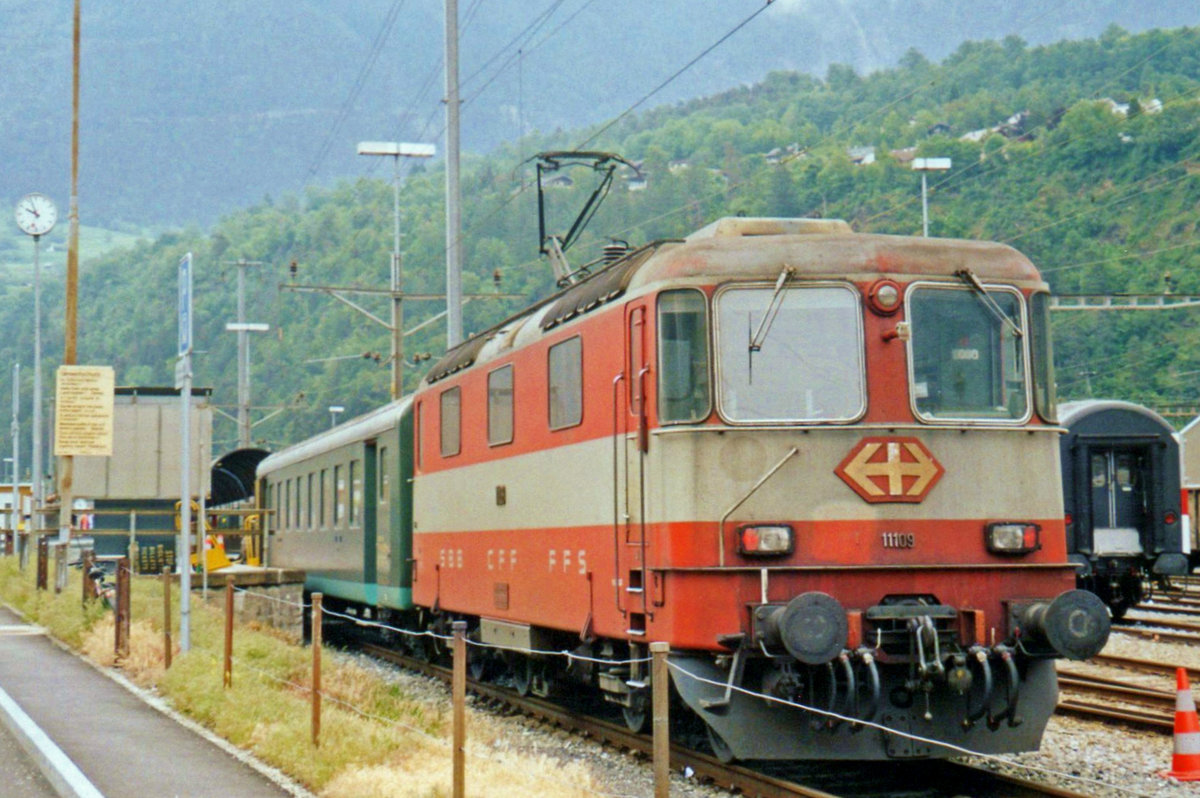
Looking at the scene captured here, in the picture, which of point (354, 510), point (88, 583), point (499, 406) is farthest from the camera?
point (88, 583)

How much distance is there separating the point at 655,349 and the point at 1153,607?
18.0 metres

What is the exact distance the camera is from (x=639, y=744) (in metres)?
11.3

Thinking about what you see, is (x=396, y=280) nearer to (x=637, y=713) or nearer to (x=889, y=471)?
(x=637, y=713)

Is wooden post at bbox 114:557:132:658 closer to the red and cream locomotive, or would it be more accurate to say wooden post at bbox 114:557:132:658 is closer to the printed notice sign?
the printed notice sign

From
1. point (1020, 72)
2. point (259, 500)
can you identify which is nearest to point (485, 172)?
point (1020, 72)

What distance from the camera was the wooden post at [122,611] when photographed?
1675 cm

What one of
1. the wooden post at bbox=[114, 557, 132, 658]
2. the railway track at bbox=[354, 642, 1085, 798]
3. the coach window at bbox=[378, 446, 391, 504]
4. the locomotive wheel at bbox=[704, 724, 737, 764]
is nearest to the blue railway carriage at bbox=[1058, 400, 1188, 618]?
the coach window at bbox=[378, 446, 391, 504]

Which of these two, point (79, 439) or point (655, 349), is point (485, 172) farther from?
point (655, 349)

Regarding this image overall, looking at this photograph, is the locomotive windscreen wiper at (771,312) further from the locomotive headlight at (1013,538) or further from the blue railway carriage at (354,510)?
the blue railway carriage at (354,510)

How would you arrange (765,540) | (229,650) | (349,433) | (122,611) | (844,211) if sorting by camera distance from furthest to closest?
(844,211)
(349,433)
(122,611)
(229,650)
(765,540)

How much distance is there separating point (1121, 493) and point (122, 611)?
559 inches

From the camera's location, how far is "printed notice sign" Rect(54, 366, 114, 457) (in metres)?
24.5

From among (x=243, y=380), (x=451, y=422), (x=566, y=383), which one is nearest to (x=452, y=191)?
(x=451, y=422)

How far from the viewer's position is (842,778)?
34.4ft
